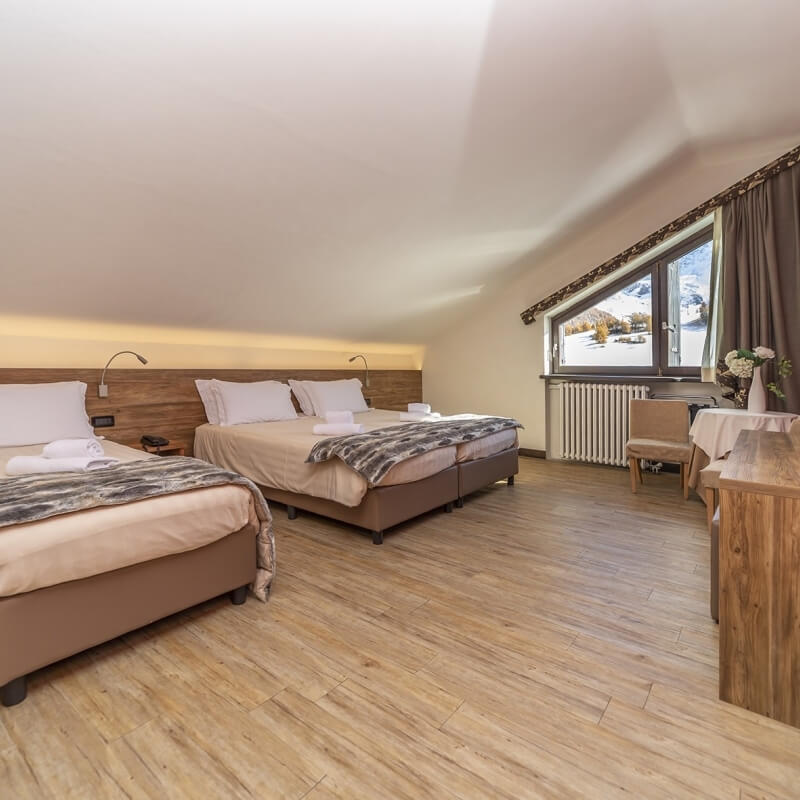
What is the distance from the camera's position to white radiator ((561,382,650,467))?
4594mm

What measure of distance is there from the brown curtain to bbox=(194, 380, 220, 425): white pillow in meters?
4.05

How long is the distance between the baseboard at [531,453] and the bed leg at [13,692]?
458cm

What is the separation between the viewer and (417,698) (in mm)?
1515

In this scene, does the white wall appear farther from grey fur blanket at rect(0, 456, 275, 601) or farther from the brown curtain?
grey fur blanket at rect(0, 456, 275, 601)

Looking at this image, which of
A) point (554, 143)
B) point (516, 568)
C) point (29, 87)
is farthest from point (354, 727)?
point (554, 143)

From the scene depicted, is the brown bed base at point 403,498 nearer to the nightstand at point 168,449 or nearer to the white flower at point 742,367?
the nightstand at point 168,449

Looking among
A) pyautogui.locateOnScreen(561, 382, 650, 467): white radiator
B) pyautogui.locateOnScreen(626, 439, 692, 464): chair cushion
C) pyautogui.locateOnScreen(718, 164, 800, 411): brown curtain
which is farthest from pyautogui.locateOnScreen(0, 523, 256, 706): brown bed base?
pyautogui.locateOnScreen(718, 164, 800, 411): brown curtain

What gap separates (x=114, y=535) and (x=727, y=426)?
3.47 metres

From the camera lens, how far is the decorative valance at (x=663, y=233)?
360 cm

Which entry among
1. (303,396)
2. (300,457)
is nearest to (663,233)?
(303,396)

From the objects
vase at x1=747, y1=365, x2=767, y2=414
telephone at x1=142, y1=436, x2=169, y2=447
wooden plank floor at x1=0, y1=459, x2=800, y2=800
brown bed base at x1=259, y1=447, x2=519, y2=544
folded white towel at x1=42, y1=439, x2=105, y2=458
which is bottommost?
wooden plank floor at x1=0, y1=459, x2=800, y2=800

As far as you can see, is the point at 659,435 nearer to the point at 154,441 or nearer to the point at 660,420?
the point at 660,420

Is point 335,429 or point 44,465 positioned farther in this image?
point 335,429

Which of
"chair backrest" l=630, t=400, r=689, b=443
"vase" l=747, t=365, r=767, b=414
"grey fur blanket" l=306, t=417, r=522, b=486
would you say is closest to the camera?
"grey fur blanket" l=306, t=417, r=522, b=486
